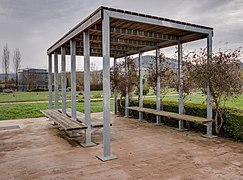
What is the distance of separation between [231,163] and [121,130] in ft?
11.6

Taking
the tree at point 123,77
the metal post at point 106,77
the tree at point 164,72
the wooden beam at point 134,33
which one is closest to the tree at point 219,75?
the wooden beam at point 134,33

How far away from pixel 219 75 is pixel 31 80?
27094mm

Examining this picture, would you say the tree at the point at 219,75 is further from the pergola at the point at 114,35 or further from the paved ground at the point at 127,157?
the paved ground at the point at 127,157

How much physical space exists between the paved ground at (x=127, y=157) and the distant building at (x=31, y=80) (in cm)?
2335

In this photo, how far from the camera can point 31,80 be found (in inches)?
1104

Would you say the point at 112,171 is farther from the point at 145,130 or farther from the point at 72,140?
the point at 145,130

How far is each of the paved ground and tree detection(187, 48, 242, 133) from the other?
3.85 ft

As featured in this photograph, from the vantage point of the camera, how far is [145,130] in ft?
21.9

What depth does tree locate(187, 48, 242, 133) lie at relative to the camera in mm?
5211

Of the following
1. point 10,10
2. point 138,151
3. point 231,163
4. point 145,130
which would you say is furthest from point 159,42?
point 10,10

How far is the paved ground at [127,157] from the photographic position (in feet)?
11.0

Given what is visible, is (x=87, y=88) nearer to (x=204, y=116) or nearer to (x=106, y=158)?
(x=106, y=158)

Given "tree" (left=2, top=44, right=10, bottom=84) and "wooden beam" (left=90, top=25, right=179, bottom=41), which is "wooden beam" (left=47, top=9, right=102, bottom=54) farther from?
"tree" (left=2, top=44, right=10, bottom=84)

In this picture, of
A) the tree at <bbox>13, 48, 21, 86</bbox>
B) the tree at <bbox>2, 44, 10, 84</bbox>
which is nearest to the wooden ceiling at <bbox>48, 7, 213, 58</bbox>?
the tree at <bbox>2, 44, 10, 84</bbox>
